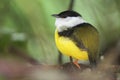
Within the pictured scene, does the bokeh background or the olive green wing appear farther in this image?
the bokeh background

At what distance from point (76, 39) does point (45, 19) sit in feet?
0.55

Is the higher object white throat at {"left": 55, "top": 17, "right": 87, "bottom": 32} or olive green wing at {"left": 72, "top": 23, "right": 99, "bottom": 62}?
white throat at {"left": 55, "top": 17, "right": 87, "bottom": 32}

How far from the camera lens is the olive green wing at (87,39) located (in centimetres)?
41

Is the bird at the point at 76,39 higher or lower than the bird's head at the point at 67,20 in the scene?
lower

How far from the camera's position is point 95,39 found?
446mm

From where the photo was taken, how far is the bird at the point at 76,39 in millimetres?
405

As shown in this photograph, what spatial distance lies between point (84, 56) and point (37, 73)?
0.15 metres

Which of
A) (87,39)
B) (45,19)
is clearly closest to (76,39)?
(87,39)

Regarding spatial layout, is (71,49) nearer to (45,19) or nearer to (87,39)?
(87,39)

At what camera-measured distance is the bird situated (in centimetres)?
41

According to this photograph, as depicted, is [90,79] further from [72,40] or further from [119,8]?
[119,8]

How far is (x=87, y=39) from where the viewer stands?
43cm

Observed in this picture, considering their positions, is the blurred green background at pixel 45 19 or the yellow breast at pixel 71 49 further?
the blurred green background at pixel 45 19

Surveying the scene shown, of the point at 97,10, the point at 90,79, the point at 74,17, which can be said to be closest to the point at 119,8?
the point at 97,10
